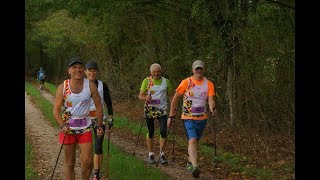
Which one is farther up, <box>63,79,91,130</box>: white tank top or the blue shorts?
<box>63,79,91,130</box>: white tank top

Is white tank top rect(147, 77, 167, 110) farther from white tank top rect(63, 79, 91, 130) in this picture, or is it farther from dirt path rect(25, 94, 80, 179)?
white tank top rect(63, 79, 91, 130)

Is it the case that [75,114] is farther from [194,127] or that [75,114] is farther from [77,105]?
[194,127]

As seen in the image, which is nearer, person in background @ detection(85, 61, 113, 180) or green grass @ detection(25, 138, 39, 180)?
person in background @ detection(85, 61, 113, 180)

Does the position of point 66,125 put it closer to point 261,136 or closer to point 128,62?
point 261,136

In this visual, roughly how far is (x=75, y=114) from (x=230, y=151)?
5.97m

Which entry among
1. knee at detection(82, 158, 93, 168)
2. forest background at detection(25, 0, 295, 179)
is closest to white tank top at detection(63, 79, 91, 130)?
knee at detection(82, 158, 93, 168)

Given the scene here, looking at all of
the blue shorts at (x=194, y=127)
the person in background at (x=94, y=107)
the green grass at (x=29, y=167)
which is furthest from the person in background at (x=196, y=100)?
the green grass at (x=29, y=167)

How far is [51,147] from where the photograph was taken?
1262 cm

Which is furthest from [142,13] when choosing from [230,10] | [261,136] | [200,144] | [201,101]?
[201,101]

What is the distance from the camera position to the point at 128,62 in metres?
21.3

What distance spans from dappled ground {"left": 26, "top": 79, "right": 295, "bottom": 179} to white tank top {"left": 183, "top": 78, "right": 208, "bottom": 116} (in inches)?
51.3

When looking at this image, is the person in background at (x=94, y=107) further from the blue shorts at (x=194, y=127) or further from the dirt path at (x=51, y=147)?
the blue shorts at (x=194, y=127)

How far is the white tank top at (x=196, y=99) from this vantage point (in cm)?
864

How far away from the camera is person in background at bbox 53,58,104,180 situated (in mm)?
6574
